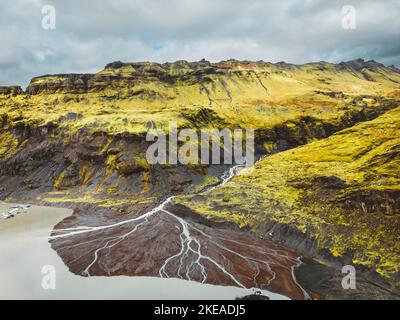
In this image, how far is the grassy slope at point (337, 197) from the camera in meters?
51.5

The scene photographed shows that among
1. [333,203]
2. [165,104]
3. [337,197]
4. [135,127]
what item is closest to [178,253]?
[333,203]

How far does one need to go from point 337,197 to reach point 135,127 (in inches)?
2637

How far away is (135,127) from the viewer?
111m

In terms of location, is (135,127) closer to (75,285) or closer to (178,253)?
(178,253)

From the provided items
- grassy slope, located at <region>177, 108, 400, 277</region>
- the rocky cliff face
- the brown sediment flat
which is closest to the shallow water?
the brown sediment flat

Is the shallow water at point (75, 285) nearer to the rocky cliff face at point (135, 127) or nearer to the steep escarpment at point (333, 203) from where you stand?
the steep escarpment at point (333, 203)

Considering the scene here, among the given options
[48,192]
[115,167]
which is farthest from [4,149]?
[115,167]

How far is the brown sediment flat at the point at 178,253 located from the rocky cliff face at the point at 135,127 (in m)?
5.50

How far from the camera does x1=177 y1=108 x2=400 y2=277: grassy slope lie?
5147 cm

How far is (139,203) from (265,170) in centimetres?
3033

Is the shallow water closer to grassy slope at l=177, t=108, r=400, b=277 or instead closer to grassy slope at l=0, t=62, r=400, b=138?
grassy slope at l=177, t=108, r=400, b=277

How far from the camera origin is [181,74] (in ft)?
644

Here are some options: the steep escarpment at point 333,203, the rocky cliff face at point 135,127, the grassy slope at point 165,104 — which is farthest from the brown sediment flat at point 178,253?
the grassy slope at point 165,104

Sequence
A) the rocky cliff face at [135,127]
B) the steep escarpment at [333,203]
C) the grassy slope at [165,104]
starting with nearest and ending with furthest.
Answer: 1. the steep escarpment at [333,203]
2. the rocky cliff face at [135,127]
3. the grassy slope at [165,104]
